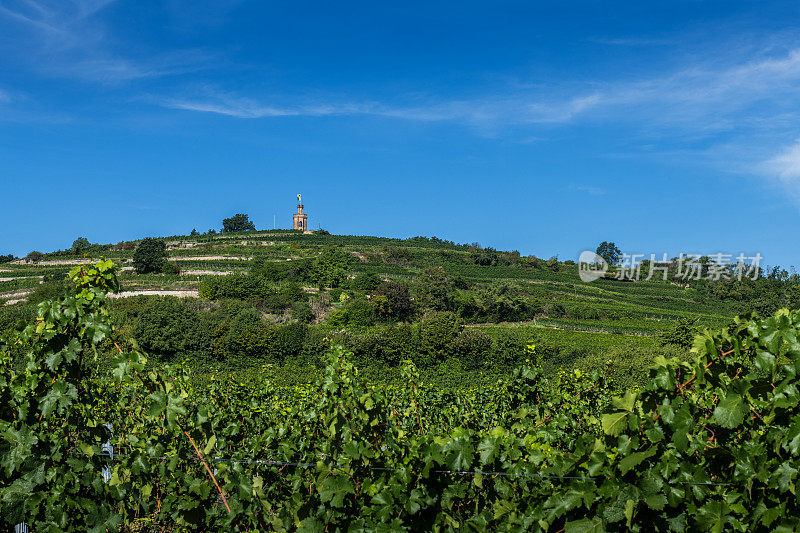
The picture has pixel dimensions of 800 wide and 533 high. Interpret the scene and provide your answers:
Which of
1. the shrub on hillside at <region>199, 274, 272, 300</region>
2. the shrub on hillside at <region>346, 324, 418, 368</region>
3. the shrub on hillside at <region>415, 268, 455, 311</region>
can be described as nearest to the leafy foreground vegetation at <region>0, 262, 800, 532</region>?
the shrub on hillside at <region>346, 324, 418, 368</region>

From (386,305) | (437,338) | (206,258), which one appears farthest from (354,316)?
(206,258)

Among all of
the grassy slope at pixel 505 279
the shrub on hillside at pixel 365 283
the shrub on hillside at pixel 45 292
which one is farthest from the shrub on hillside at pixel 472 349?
the shrub on hillside at pixel 45 292

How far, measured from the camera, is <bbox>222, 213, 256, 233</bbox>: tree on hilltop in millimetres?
88562

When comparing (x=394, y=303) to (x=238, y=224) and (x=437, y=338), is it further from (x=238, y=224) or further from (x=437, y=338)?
(x=238, y=224)

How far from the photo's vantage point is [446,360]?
97.2 ft

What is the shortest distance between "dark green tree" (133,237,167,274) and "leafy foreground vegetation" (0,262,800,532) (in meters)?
55.7

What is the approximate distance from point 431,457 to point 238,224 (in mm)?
90075

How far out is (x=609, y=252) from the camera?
84.7m

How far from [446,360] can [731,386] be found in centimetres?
2770

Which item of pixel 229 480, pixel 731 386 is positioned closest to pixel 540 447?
pixel 731 386

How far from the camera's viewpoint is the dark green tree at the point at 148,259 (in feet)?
180

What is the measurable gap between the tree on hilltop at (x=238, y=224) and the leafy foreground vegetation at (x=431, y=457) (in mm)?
87610

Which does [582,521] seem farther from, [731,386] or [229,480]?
[229,480]

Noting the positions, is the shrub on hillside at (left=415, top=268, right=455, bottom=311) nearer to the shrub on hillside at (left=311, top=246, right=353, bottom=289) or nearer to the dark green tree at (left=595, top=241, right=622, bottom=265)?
the shrub on hillside at (left=311, top=246, right=353, bottom=289)
